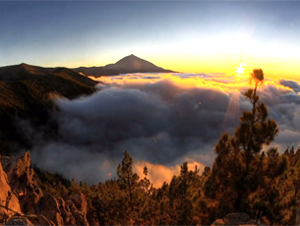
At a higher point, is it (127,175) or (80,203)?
(127,175)

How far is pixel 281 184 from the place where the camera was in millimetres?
14094

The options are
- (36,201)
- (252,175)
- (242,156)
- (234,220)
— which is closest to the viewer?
(234,220)

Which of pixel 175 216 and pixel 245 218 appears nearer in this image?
pixel 245 218

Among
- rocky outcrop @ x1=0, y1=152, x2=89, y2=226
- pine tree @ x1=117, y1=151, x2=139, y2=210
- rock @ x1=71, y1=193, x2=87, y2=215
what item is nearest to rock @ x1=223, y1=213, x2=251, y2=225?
rocky outcrop @ x1=0, y1=152, x2=89, y2=226

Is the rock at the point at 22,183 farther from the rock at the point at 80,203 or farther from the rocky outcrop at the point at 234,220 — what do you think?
the rocky outcrop at the point at 234,220

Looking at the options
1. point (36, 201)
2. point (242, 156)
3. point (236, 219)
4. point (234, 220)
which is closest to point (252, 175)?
point (242, 156)

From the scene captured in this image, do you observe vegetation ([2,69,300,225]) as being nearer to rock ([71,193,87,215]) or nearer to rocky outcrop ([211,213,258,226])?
rocky outcrop ([211,213,258,226])

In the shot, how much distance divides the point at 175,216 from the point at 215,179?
465 inches

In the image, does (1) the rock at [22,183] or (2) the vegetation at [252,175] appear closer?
(2) the vegetation at [252,175]

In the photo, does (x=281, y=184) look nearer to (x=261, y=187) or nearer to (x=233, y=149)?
(x=261, y=187)

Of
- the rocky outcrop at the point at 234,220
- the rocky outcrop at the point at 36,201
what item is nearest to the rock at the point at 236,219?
the rocky outcrop at the point at 234,220

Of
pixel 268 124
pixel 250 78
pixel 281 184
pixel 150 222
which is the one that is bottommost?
pixel 150 222

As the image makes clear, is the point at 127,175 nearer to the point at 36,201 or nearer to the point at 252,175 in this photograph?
the point at 36,201

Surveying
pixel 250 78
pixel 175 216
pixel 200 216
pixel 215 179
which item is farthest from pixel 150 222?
pixel 250 78
